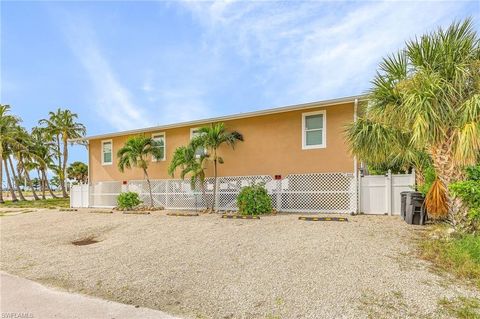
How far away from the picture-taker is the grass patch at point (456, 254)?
4.84 m

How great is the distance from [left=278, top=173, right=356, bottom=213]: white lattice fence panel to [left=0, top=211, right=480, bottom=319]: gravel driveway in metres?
1.96

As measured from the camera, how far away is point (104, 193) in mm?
17531

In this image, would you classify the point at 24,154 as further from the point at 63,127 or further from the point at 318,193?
the point at 318,193

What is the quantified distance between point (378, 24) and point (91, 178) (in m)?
17.4

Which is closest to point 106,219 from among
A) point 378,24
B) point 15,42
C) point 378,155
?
point 15,42

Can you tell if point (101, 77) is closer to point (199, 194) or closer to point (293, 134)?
point (199, 194)

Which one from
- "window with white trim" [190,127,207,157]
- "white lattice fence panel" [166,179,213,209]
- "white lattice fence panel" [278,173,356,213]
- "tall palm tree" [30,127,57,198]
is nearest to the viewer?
"white lattice fence panel" [278,173,356,213]

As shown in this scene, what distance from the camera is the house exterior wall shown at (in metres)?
11.9

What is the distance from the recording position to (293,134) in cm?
1273

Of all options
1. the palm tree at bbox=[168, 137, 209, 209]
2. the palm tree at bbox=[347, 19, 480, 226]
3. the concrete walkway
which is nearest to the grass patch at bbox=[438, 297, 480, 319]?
the palm tree at bbox=[347, 19, 480, 226]

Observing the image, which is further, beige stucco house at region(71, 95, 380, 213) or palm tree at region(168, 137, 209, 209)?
palm tree at region(168, 137, 209, 209)

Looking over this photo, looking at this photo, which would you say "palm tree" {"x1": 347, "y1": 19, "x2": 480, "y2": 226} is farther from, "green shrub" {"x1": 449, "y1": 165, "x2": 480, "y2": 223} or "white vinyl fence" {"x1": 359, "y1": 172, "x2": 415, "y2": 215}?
"white vinyl fence" {"x1": 359, "y1": 172, "x2": 415, "y2": 215}

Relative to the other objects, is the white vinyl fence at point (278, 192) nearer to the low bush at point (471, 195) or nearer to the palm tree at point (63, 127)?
the low bush at point (471, 195)

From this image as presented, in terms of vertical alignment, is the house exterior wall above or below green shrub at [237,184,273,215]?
above
